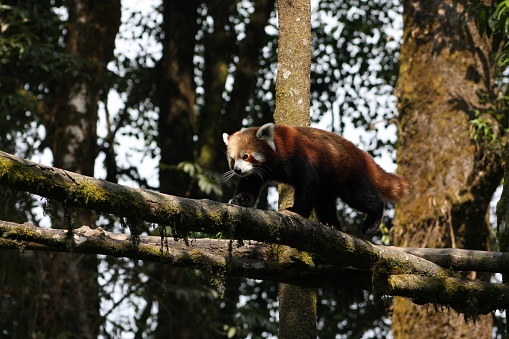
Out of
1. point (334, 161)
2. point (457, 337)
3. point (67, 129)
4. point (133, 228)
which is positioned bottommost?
point (457, 337)

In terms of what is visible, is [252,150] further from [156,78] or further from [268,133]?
[156,78]

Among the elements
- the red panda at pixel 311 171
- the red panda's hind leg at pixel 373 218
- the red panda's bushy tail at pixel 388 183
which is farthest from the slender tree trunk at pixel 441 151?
the red panda's hind leg at pixel 373 218

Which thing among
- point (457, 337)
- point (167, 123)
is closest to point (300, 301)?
point (457, 337)

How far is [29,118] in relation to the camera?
12367 mm

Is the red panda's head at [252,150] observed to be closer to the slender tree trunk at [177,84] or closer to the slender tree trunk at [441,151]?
the slender tree trunk at [441,151]

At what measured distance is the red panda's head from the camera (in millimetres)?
5973

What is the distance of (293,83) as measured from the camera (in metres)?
5.78

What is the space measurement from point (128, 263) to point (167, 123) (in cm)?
255

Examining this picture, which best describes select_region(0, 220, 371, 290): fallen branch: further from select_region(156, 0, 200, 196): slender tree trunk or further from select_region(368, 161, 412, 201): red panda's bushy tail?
select_region(156, 0, 200, 196): slender tree trunk

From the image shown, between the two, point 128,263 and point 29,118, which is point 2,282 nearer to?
point 128,263

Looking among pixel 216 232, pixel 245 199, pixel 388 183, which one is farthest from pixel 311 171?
pixel 216 232

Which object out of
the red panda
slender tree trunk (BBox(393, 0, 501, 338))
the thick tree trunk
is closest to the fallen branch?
the red panda

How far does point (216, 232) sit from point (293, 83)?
1.95m

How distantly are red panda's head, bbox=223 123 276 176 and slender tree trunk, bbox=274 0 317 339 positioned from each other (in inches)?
6.3
